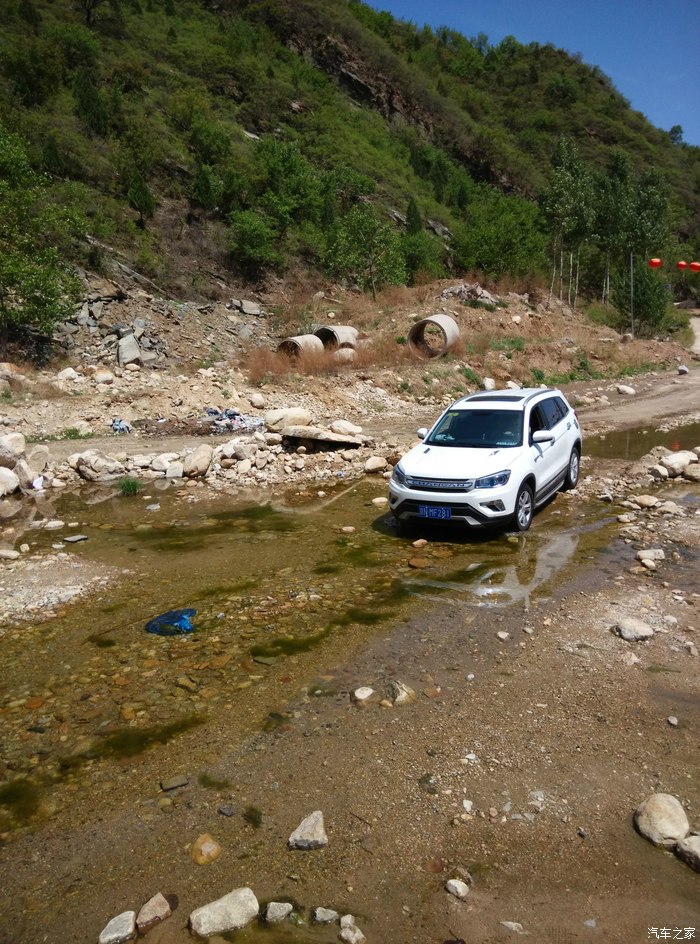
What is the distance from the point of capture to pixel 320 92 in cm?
5738

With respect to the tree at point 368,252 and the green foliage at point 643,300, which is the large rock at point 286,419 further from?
the green foliage at point 643,300

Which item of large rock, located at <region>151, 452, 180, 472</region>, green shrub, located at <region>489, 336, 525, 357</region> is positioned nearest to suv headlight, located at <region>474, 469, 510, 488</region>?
large rock, located at <region>151, 452, 180, 472</region>

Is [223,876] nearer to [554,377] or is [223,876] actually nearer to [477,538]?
[477,538]

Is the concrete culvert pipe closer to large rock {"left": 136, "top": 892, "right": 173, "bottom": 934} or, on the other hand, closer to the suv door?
the suv door

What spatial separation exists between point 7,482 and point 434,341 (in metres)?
18.4

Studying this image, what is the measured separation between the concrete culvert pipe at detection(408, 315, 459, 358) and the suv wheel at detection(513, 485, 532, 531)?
14857mm

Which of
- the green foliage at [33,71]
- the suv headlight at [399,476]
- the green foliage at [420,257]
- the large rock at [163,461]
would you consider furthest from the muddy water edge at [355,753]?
the green foliage at [33,71]

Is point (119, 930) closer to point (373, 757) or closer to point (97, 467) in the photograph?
point (373, 757)

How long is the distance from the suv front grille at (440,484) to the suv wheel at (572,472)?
311 cm

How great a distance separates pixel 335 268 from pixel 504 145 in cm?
5004

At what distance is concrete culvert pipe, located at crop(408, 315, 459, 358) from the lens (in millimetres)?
22656

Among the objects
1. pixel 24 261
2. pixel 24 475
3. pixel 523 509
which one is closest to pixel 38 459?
pixel 24 475

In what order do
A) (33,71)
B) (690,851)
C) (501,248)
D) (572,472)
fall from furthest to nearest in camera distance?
(501,248), (33,71), (572,472), (690,851)

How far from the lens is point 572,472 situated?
10492 mm
